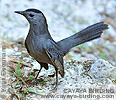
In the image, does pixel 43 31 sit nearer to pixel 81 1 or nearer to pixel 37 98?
pixel 37 98

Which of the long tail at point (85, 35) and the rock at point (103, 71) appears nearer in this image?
the rock at point (103, 71)

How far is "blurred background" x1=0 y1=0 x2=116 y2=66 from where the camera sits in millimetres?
7398

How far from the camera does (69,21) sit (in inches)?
375

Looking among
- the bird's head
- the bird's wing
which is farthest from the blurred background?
the bird's head

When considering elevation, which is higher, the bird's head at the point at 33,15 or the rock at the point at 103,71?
the bird's head at the point at 33,15

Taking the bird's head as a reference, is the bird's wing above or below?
below

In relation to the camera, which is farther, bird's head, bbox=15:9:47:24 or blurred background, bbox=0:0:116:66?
blurred background, bbox=0:0:116:66

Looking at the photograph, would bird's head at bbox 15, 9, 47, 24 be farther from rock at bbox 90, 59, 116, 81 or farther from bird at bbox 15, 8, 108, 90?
rock at bbox 90, 59, 116, 81

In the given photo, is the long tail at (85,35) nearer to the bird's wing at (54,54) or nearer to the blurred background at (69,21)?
the bird's wing at (54,54)

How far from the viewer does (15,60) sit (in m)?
5.23

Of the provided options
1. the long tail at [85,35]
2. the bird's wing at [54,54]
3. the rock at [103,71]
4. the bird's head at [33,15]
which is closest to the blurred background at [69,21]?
the long tail at [85,35]

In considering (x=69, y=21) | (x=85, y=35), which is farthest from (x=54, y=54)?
(x=69, y=21)

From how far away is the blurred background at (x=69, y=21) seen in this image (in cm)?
740

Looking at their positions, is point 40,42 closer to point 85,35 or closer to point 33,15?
point 33,15
